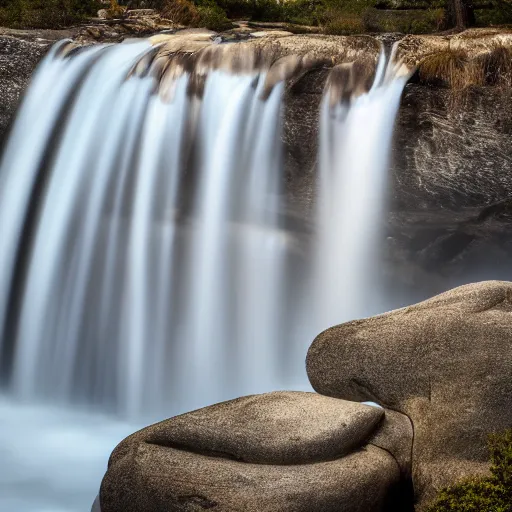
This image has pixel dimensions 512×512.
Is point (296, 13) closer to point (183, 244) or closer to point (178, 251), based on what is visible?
point (183, 244)

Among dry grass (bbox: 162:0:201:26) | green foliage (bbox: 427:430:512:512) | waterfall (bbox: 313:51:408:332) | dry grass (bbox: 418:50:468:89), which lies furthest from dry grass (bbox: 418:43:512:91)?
dry grass (bbox: 162:0:201:26)

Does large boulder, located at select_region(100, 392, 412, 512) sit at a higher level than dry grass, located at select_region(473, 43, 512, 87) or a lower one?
lower

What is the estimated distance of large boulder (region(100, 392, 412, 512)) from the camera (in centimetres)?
550

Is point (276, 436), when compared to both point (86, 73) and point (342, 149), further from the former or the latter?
point (86, 73)

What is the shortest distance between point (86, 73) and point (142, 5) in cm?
507

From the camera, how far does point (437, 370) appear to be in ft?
20.7

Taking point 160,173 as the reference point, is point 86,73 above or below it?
above

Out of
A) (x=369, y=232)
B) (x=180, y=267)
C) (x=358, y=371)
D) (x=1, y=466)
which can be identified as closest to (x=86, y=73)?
(x=180, y=267)

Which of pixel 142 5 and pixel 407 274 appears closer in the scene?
pixel 407 274

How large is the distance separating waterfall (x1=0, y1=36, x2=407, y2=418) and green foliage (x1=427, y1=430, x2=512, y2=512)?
5390 millimetres

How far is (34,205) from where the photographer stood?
11.9 meters

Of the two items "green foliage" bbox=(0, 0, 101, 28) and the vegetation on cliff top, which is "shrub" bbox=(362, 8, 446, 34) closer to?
the vegetation on cliff top

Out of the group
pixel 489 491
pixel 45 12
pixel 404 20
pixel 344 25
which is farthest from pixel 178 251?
pixel 404 20

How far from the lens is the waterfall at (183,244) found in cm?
1089
